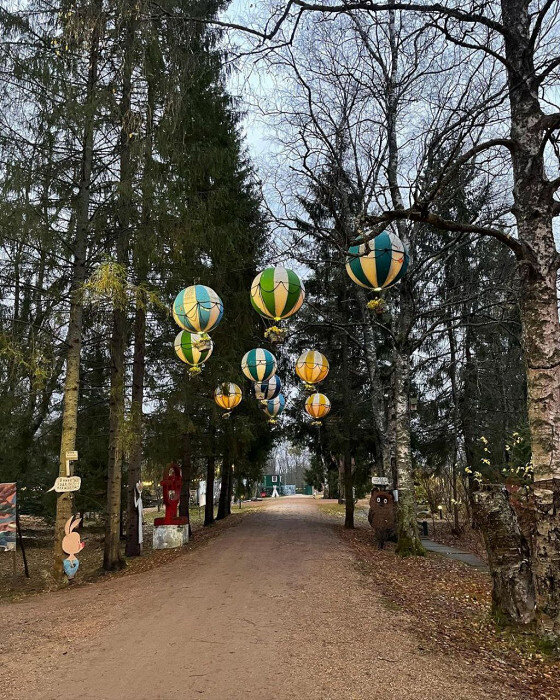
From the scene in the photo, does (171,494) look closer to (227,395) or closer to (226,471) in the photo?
(227,395)

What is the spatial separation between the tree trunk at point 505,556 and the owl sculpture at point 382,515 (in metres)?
6.45

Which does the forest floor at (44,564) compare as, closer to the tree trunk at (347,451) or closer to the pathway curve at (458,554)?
the tree trunk at (347,451)

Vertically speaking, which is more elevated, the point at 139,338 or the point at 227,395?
the point at 139,338

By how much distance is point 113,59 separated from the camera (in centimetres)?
941

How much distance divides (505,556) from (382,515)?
670cm

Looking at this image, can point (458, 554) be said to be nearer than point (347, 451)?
Yes

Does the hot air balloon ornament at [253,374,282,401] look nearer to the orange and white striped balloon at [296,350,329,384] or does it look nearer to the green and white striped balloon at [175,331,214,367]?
the orange and white striped balloon at [296,350,329,384]

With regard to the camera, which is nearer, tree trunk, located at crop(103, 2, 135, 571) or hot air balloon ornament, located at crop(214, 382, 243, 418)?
tree trunk, located at crop(103, 2, 135, 571)

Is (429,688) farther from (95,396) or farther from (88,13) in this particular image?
(95,396)

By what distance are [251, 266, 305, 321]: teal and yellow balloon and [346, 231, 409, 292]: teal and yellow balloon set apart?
4.24ft

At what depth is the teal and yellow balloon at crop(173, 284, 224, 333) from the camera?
7539 millimetres

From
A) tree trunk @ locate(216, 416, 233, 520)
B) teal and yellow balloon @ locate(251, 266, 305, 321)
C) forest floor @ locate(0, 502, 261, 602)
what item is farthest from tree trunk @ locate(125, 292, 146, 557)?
teal and yellow balloon @ locate(251, 266, 305, 321)

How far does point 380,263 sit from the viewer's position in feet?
19.3

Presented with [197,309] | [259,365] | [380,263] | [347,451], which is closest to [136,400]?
[259,365]
